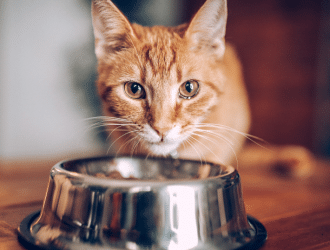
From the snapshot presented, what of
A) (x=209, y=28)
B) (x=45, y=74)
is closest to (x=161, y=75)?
(x=209, y=28)

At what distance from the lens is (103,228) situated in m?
0.56

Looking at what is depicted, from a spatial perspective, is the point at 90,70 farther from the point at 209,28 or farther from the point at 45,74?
the point at 209,28

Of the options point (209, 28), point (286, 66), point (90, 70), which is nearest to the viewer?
point (209, 28)

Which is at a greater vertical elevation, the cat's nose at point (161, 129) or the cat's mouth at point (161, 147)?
the cat's nose at point (161, 129)

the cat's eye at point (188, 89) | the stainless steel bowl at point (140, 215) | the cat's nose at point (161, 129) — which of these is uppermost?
the cat's eye at point (188, 89)

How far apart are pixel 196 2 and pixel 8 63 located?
180cm

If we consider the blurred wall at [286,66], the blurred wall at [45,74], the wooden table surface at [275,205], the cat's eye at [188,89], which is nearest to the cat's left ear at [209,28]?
the cat's eye at [188,89]

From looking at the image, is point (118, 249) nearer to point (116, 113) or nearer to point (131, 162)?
point (131, 162)

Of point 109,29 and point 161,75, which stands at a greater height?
point 109,29

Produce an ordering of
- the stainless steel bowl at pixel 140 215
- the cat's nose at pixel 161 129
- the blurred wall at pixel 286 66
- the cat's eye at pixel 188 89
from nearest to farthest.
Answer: the stainless steel bowl at pixel 140 215 < the cat's nose at pixel 161 129 < the cat's eye at pixel 188 89 < the blurred wall at pixel 286 66

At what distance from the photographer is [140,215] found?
0.56 m

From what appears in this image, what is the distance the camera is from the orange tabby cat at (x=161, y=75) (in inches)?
37.1

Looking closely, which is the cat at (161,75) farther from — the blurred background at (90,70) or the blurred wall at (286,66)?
the blurred background at (90,70)

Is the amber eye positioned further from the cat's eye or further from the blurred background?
the blurred background
